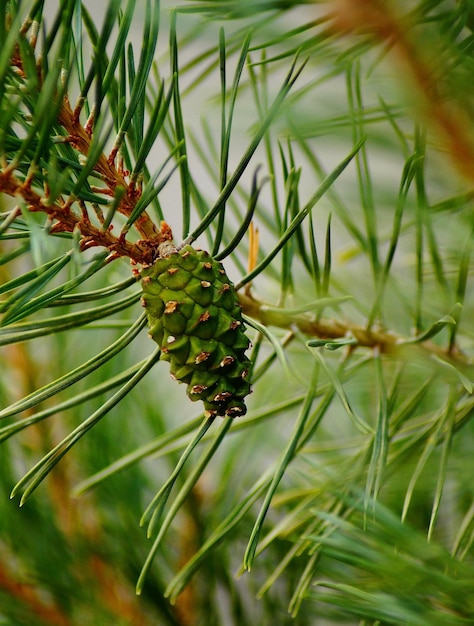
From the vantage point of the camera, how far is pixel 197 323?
0.20 metres

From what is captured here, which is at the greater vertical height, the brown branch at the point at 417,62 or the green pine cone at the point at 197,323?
the brown branch at the point at 417,62

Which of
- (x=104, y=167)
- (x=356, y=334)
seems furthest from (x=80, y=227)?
(x=356, y=334)

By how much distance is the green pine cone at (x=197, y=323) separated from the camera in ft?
0.65

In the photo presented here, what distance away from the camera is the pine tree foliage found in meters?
0.19

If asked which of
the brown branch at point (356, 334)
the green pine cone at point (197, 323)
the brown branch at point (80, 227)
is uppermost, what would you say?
the brown branch at point (80, 227)

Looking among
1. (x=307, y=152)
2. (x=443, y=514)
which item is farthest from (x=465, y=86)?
(x=443, y=514)

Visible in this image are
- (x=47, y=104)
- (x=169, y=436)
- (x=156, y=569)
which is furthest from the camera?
(x=156, y=569)

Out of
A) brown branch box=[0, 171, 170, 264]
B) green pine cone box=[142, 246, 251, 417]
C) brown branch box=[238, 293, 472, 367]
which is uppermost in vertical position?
brown branch box=[0, 171, 170, 264]

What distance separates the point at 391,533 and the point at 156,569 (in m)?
0.22

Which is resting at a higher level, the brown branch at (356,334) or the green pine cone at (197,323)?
the green pine cone at (197,323)

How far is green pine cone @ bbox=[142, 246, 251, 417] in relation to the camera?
20cm

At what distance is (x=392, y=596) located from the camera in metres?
0.21

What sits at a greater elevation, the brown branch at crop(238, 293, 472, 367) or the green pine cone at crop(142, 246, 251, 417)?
the green pine cone at crop(142, 246, 251, 417)

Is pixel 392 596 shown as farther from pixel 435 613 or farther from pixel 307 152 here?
pixel 307 152
